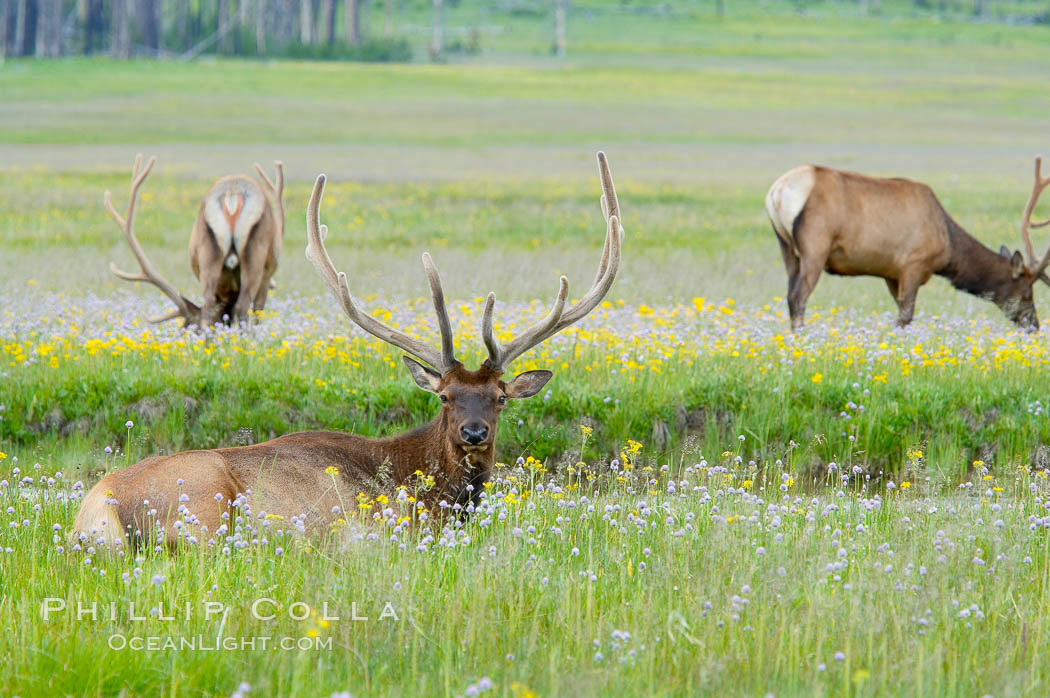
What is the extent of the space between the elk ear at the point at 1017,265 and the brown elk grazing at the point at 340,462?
7.77 m

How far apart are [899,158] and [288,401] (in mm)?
33672

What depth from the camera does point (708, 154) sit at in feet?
139

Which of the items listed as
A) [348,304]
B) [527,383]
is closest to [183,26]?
[348,304]

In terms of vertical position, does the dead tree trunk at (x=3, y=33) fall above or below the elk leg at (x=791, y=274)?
above

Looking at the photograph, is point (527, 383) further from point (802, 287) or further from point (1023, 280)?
point (1023, 280)

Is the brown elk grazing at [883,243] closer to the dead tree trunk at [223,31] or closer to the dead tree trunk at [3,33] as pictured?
the dead tree trunk at [3,33]

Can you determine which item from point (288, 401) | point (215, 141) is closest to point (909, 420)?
point (288, 401)

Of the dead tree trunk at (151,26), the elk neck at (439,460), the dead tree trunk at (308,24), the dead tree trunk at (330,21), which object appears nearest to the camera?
the elk neck at (439,460)

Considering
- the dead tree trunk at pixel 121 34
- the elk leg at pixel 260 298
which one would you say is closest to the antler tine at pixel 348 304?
the elk leg at pixel 260 298

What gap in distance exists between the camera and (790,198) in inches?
511

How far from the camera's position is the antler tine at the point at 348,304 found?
6863mm

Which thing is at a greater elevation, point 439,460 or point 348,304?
point 348,304

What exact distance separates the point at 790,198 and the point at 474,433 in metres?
7.49

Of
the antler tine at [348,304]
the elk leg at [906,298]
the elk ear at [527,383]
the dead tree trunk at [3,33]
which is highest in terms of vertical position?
the dead tree trunk at [3,33]
